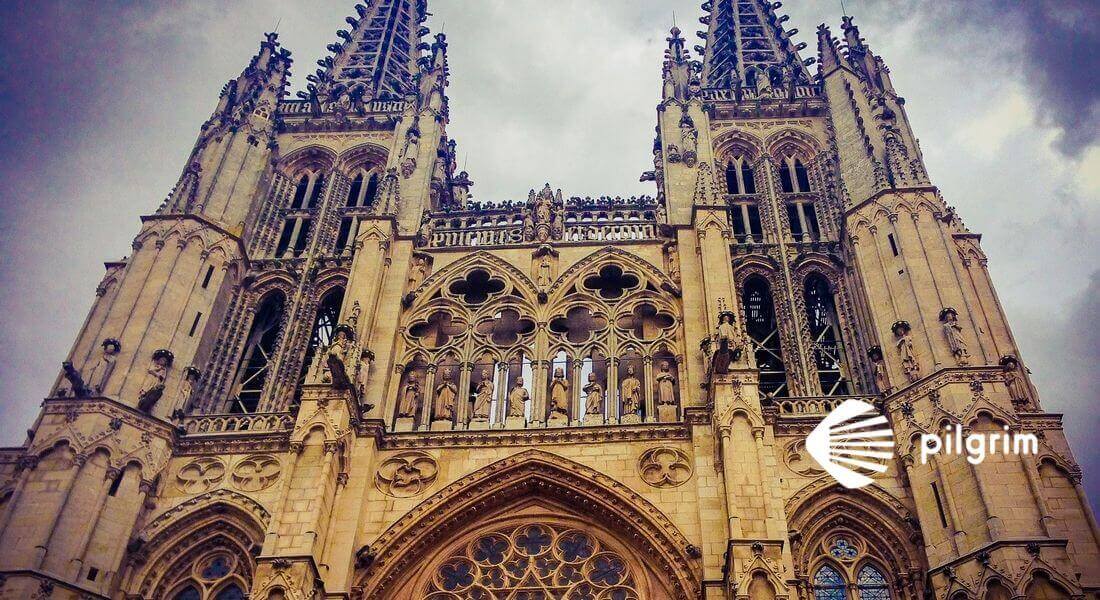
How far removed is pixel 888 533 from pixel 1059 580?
3.27 metres

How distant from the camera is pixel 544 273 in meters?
22.8

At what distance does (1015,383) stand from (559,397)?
850 cm

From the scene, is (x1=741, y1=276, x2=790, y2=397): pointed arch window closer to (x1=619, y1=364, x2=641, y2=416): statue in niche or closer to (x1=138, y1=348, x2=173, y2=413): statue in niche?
(x1=619, y1=364, x2=641, y2=416): statue in niche

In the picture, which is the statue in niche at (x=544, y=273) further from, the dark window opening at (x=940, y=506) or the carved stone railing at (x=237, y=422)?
the dark window opening at (x=940, y=506)

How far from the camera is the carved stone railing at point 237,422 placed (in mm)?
20094

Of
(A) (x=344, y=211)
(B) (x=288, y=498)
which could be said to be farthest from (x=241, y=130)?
(B) (x=288, y=498)

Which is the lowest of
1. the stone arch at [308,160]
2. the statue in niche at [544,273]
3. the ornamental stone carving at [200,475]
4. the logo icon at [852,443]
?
the ornamental stone carving at [200,475]

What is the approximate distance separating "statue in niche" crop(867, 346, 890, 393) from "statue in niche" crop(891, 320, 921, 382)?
19.7 inches

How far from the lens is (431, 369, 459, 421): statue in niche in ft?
66.1

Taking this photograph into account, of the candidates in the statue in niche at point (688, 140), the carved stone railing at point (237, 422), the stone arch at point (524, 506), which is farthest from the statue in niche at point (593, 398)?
the statue in niche at point (688, 140)

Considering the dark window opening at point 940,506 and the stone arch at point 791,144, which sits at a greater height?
the stone arch at point 791,144

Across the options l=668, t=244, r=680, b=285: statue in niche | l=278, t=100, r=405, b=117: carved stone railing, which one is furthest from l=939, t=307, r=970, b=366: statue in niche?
l=278, t=100, r=405, b=117: carved stone railing

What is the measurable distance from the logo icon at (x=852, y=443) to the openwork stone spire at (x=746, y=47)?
1401cm

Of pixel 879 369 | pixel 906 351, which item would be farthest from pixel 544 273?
pixel 906 351
